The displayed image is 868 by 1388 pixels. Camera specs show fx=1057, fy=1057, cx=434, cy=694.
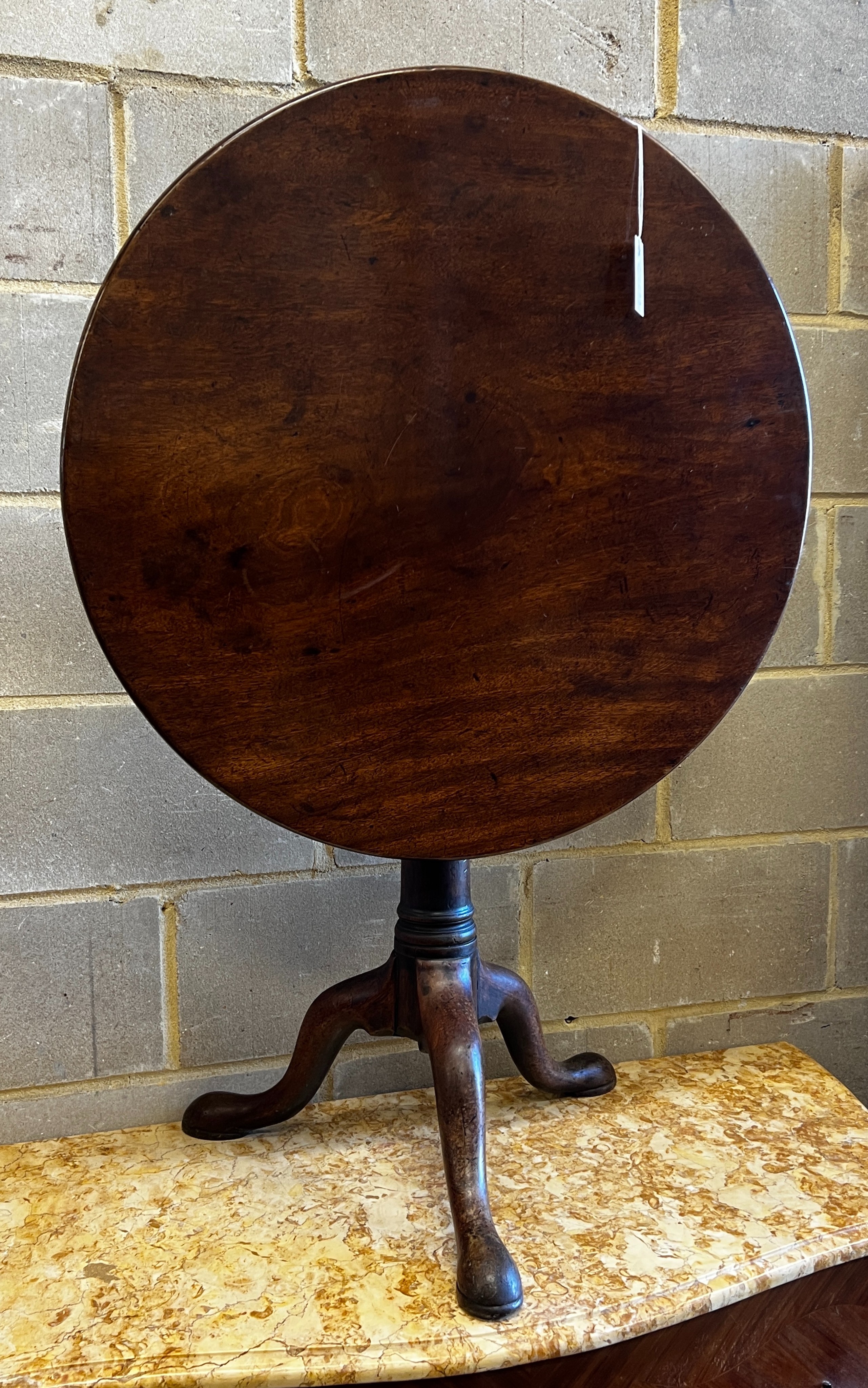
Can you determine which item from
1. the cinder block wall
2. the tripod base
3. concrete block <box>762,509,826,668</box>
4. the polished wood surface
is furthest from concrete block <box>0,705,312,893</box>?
concrete block <box>762,509,826,668</box>

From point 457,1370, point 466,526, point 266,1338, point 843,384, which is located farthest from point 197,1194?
point 843,384

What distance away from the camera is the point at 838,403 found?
153 cm

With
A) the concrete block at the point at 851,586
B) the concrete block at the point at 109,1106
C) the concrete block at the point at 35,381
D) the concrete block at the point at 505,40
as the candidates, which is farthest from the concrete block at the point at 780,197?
the concrete block at the point at 109,1106

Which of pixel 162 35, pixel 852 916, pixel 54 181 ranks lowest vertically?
pixel 852 916

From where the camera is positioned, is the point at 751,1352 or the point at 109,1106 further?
the point at 109,1106

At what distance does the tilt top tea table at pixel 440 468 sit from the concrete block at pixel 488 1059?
411 mm

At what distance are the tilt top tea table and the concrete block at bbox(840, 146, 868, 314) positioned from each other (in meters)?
0.60

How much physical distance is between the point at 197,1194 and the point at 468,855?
0.53m

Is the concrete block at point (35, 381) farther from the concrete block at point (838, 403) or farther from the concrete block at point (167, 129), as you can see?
the concrete block at point (838, 403)

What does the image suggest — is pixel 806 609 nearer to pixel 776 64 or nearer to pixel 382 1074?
pixel 776 64

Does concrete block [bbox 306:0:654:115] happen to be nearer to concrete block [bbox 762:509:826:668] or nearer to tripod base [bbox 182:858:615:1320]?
concrete block [bbox 762:509:826:668]

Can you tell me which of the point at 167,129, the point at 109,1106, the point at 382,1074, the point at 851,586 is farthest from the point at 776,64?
the point at 109,1106

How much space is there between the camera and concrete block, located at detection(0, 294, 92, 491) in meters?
1.25

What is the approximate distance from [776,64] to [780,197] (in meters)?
0.18
